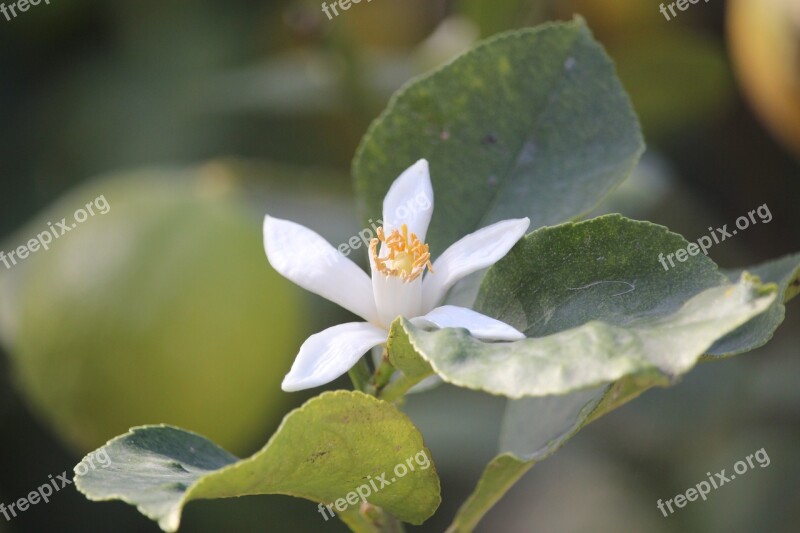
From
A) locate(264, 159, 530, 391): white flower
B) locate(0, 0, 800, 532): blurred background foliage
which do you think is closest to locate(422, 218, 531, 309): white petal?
locate(264, 159, 530, 391): white flower

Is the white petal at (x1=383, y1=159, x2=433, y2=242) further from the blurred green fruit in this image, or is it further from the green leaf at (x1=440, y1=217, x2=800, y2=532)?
the blurred green fruit

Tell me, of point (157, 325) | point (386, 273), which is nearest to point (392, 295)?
point (386, 273)

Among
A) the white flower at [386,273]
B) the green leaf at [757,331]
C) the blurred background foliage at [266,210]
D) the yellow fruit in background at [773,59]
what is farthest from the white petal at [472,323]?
the yellow fruit in background at [773,59]

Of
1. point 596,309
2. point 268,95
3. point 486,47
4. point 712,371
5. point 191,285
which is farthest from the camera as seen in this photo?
point 268,95

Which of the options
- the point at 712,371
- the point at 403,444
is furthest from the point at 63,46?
the point at 403,444

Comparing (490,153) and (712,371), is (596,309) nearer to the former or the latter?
(490,153)

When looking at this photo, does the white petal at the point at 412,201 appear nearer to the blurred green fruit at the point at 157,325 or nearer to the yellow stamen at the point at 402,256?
the yellow stamen at the point at 402,256
